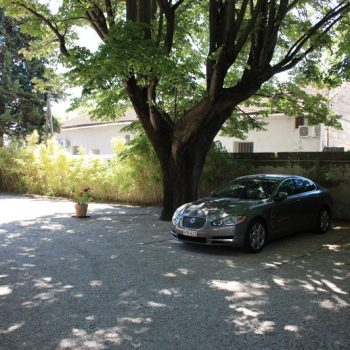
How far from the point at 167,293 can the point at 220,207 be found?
329 cm

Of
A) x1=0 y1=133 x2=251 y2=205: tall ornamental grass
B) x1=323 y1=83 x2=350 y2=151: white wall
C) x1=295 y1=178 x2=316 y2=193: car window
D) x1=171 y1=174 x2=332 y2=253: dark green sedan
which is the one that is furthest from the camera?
x1=323 y1=83 x2=350 y2=151: white wall

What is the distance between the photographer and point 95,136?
3609 centimetres

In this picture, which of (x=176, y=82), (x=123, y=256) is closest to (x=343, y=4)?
(x=176, y=82)

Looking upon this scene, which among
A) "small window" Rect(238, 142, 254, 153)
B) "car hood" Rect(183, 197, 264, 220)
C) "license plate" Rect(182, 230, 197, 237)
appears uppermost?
"small window" Rect(238, 142, 254, 153)

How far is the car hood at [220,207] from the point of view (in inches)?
354

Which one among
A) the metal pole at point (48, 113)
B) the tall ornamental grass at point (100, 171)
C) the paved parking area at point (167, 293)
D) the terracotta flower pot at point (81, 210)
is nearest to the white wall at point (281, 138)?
the tall ornamental grass at point (100, 171)

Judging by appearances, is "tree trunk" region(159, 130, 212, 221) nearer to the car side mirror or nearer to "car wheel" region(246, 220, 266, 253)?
the car side mirror

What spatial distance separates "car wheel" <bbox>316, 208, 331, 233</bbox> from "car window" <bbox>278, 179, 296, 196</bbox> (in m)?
1.23

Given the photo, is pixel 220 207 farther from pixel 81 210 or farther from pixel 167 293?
pixel 81 210

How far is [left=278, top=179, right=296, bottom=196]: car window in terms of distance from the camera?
10.2m

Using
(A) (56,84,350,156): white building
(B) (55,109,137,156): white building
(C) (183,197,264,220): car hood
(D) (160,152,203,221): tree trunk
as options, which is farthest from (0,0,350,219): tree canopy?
(B) (55,109,137,156): white building

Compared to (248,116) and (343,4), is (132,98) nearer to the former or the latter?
(248,116)

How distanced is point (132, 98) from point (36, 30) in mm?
3472

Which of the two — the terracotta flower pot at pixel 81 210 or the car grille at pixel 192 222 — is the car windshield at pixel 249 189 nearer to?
the car grille at pixel 192 222
